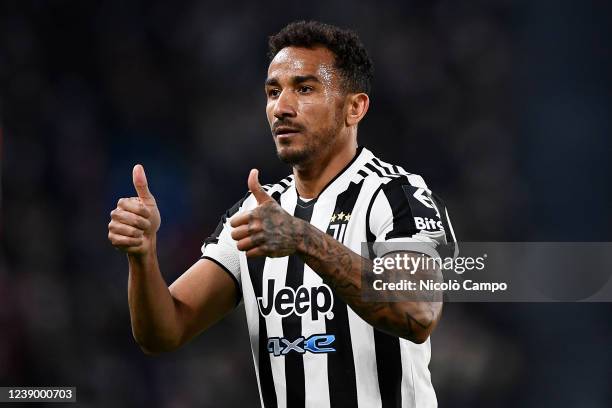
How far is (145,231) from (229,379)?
3.19 metres

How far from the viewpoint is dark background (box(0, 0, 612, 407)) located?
5.57 meters

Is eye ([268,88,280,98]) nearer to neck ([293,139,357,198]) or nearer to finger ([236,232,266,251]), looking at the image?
neck ([293,139,357,198])

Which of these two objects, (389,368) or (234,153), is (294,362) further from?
(234,153)

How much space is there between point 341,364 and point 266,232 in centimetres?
73

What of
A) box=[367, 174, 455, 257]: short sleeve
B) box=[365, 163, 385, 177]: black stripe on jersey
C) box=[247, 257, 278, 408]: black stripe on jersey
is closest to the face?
box=[365, 163, 385, 177]: black stripe on jersey

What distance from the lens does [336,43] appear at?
10.4 feet

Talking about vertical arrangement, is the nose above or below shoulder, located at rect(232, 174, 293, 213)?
above

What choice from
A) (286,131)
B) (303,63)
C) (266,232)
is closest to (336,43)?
(303,63)

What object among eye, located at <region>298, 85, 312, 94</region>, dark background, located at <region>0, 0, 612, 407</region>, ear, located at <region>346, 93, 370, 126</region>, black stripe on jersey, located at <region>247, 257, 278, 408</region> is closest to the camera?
black stripe on jersey, located at <region>247, 257, 278, 408</region>

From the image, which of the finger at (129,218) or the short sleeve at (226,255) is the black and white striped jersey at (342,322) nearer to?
the short sleeve at (226,255)

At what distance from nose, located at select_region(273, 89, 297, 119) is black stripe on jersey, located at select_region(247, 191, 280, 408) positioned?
0.51m

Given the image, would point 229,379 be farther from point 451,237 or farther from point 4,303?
point 451,237

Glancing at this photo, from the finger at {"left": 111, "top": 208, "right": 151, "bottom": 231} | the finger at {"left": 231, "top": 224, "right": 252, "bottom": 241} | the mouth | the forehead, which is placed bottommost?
the finger at {"left": 231, "top": 224, "right": 252, "bottom": 241}

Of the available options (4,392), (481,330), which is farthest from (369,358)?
(4,392)
